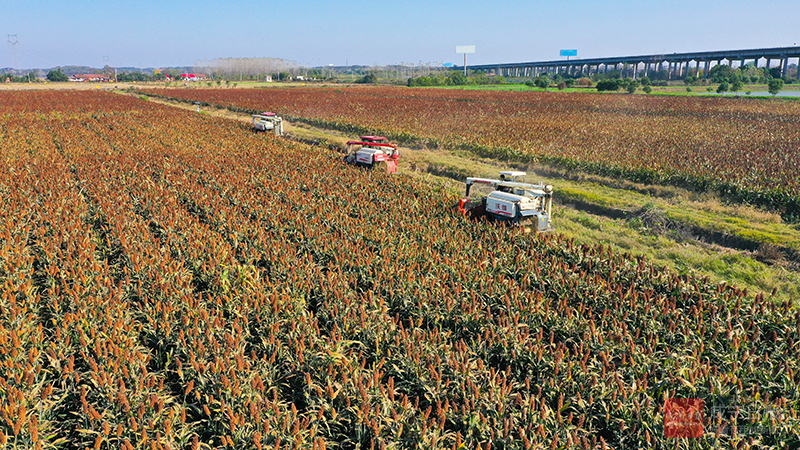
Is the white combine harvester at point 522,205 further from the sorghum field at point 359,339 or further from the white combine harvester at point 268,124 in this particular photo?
the white combine harvester at point 268,124

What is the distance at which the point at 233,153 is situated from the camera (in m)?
16.4

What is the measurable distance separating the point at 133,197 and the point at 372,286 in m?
7.00

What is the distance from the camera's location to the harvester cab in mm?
14906

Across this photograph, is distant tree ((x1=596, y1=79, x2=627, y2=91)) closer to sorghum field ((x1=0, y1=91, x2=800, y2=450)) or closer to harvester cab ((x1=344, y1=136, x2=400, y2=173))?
harvester cab ((x1=344, y1=136, x2=400, y2=173))

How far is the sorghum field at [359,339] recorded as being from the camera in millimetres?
3934

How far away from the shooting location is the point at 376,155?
14844 mm

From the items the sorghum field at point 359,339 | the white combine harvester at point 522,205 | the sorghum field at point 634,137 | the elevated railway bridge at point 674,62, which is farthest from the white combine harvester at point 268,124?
the elevated railway bridge at point 674,62

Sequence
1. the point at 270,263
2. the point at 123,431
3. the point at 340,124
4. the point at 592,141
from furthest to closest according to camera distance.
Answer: the point at 340,124
the point at 592,141
the point at 270,263
the point at 123,431

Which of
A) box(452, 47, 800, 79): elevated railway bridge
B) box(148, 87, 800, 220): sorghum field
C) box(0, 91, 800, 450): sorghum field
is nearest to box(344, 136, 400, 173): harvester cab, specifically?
box(0, 91, 800, 450): sorghum field

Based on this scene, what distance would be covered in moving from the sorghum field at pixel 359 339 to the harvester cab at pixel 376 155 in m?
5.61

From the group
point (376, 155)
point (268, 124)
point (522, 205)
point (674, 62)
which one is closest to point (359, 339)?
point (522, 205)

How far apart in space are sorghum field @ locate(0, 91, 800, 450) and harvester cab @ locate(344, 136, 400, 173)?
5.61 m

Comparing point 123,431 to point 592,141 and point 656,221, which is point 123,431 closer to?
point 656,221

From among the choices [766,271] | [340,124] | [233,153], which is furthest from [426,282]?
[340,124]
